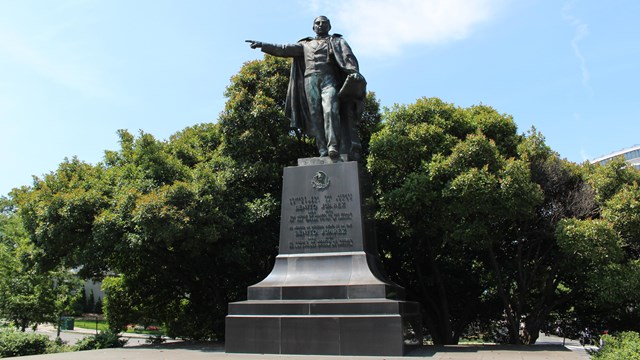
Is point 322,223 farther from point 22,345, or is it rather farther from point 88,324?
point 88,324

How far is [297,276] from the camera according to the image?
30.9 ft

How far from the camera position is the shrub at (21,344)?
10.7 m

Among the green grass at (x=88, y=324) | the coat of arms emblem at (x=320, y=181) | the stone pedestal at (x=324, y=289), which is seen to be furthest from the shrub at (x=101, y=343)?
the green grass at (x=88, y=324)

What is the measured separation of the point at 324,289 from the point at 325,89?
13.9ft

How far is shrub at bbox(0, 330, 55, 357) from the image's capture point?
35.0 feet

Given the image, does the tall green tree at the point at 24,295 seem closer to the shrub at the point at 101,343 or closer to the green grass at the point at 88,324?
the shrub at the point at 101,343

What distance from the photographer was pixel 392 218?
48.3ft

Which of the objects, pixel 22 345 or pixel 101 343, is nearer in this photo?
pixel 22 345

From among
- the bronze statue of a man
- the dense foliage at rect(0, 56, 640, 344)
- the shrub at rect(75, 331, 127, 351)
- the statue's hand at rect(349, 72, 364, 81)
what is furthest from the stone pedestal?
the shrub at rect(75, 331, 127, 351)

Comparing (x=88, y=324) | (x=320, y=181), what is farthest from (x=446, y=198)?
(x=88, y=324)

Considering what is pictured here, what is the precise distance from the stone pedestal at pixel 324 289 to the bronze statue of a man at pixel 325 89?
2.61ft

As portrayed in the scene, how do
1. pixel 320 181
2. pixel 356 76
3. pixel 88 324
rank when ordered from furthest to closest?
pixel 88 324, pixel 356 76, pixel 320 181

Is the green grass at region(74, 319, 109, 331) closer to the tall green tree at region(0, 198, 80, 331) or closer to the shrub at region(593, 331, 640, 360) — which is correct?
the tall green tree at region(0, 198, 80, 331)

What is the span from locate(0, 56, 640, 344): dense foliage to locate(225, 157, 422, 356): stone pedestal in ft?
11.8
